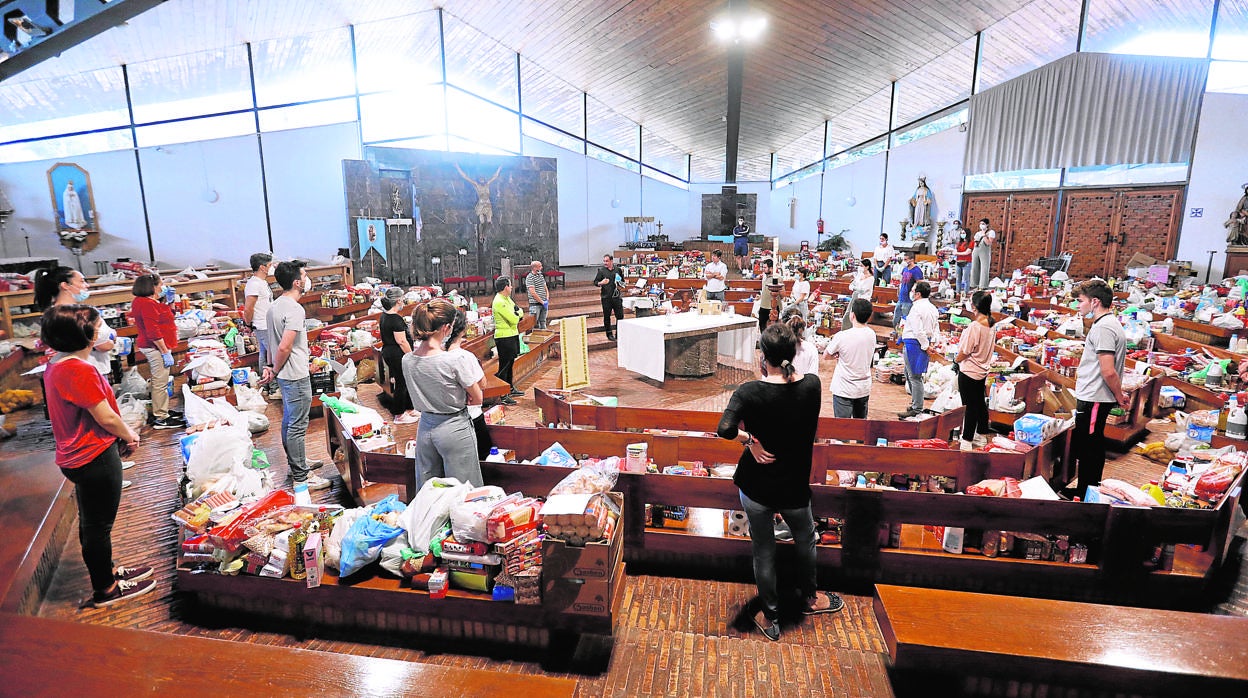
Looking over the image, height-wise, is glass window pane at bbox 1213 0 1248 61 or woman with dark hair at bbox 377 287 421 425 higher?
glass window pane at bbox 1213 0 1248 61

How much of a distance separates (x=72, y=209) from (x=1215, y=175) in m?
22.7

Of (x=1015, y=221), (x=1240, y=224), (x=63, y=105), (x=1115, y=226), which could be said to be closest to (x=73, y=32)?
(x=63, y=105)

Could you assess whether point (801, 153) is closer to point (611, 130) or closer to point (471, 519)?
point (611, 130)

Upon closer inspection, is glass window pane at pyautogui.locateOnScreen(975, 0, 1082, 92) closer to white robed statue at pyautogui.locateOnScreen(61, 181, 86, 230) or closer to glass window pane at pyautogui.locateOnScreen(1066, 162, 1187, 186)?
glass window pane at pyautogui.locateOnScreen(1066, 162, 1187, 186)

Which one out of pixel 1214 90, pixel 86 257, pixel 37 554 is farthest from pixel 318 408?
pixel 1214 90

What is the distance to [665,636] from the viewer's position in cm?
254

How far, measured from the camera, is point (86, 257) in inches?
515

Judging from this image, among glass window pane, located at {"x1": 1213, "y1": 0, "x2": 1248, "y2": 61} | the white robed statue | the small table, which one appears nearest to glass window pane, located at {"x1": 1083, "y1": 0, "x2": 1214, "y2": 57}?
glass window pane, located at {"x1": 1213, "y1": 0, "x2": 1248, "y2": 61}

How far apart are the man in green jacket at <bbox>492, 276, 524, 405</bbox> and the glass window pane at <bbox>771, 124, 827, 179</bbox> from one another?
16158 mm

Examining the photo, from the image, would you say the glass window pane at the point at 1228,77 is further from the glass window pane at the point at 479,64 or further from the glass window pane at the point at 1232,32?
the glass window pane at the point at 479,64

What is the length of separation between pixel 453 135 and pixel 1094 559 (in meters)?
14.3

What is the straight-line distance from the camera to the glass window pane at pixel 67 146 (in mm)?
12523

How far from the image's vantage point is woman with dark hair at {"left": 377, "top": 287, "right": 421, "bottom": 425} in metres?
5.49

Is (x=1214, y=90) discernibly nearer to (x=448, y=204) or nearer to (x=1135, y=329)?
(x=1135, y=329)
